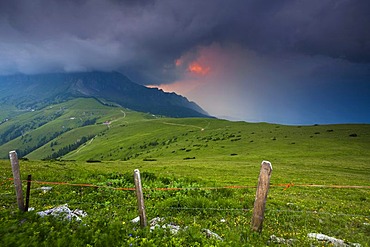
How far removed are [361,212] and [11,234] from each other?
20.2 meters

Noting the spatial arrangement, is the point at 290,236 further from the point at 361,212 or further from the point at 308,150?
the point at 308,150

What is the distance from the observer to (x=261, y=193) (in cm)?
906

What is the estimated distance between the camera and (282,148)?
74.4 meters

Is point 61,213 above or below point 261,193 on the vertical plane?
below

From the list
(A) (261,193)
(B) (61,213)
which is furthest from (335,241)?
(B) (61,213)

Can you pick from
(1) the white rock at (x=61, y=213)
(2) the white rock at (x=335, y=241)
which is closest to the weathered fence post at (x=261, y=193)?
(2) the white rock at (x=335, y=241)

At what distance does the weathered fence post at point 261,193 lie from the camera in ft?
29.2

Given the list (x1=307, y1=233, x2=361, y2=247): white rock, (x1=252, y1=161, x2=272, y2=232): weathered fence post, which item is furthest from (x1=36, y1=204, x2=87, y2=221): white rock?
(x1=307, y1=233, x2=361, y2=247): white rock

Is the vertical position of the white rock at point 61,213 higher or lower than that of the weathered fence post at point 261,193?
lower

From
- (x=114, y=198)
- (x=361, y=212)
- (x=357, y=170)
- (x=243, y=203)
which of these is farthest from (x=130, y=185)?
(x=357, y=170)

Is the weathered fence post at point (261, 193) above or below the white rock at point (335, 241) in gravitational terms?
above

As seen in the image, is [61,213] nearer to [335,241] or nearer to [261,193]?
[261,193]

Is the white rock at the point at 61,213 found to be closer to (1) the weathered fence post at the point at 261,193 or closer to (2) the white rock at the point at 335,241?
(1) the weathered fence post at the point at 261,193

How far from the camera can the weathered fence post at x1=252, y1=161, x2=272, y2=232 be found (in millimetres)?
8914
